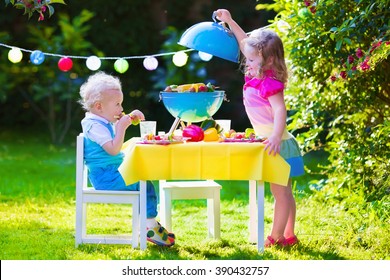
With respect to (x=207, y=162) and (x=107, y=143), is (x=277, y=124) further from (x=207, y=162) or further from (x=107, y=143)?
(x=107, y=143)

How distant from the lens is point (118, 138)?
435 cm

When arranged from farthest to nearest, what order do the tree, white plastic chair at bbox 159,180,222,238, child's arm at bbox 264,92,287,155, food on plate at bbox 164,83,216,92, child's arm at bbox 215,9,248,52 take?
the tree
white plastic chair at bbox 159,180,222,238
child's arm at bbox 215,9,248,52
food on plate at bbox 164,83,216,92
child's arm at bbox 264,92,287,155

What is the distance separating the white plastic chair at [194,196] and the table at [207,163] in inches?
16.9

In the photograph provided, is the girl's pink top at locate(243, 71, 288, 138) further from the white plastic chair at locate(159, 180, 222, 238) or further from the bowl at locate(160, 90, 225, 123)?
the white plastic chair at locate(159, 180, 222, 238)

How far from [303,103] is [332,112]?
0.23 meters

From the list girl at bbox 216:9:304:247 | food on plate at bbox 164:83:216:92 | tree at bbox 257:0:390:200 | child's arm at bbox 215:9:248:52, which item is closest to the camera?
girl at bbox 216:9:304:247

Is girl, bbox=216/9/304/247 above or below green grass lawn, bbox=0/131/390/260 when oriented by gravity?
above

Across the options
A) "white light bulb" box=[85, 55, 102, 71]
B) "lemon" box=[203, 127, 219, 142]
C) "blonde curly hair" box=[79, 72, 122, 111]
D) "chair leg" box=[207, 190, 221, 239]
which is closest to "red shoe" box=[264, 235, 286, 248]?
"chair leg" box=[207, 190, 221, 239]

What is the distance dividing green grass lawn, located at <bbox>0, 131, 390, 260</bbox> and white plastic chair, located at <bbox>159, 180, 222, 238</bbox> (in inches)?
4.6

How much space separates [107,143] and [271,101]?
2.88 ft

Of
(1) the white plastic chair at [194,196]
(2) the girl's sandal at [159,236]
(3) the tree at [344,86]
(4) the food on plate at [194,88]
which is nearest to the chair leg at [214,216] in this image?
(1) the white plastic chair at [194,196]

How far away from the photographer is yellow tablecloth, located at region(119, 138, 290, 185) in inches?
165
